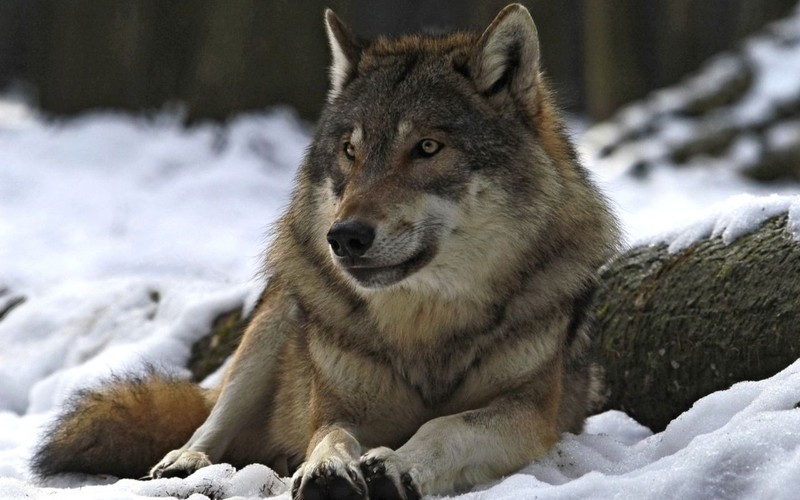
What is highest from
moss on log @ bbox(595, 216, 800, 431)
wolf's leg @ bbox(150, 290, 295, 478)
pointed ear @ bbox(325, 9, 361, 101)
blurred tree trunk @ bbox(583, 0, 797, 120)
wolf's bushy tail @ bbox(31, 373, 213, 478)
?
blurred tree trunk @ bbox(583, 0, 797, 120)

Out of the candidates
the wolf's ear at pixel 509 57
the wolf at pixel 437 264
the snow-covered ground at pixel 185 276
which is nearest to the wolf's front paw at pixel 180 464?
the wolf at pixel 437 264

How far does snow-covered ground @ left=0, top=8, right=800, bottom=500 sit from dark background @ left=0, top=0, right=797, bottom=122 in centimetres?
40

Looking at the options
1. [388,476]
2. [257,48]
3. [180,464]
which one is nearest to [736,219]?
[388,476]

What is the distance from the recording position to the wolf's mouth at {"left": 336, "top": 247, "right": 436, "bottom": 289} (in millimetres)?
3568

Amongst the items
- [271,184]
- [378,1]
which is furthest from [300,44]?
[378,1]

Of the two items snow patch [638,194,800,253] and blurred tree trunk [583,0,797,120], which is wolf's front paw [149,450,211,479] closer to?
snow patch [638,194,800,253]

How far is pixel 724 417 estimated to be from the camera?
3510 mm

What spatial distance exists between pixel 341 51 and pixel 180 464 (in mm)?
1727

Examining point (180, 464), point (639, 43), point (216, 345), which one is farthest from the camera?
point (639, 43)

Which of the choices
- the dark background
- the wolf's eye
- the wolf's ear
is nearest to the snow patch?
the wolf's ear

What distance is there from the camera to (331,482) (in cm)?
322

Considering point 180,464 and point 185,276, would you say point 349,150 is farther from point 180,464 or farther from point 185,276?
point 185,276

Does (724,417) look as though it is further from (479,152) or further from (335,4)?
(335,4)

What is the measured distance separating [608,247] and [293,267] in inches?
48.5
